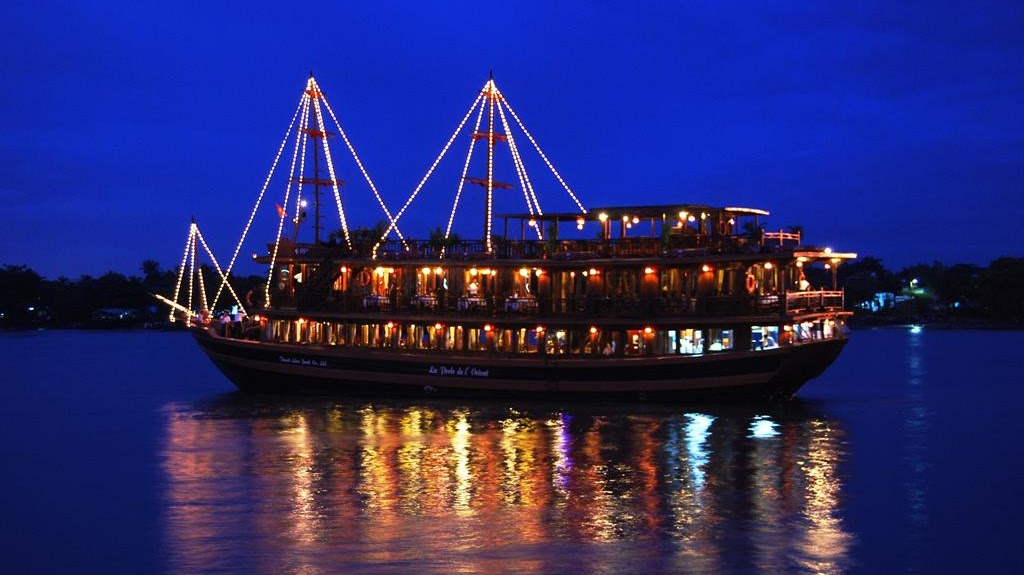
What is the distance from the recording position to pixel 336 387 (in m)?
42.1

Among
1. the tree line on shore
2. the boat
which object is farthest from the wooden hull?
the tree line on shore

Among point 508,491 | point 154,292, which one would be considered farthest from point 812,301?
point 154,292

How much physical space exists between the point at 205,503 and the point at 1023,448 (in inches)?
909

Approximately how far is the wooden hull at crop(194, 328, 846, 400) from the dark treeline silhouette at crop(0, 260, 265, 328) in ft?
404

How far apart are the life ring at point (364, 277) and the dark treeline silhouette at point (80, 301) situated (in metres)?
123

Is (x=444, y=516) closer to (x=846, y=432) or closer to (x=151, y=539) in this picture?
(x=151, y=539)

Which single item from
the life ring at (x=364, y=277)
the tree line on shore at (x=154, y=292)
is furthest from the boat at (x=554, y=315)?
the tree line on shore at (x=154, y=292)

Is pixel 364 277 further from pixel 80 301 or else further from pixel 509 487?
pixel 80 301

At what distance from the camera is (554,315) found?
4016cm

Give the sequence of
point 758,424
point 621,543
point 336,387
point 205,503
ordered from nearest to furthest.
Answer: point 621,543 → point 205,503 → point 758,424 → point 336,387

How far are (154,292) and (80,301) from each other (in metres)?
20.1

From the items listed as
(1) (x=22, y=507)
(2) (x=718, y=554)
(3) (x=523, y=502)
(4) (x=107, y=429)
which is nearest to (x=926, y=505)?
(2) (x=718, y=554)

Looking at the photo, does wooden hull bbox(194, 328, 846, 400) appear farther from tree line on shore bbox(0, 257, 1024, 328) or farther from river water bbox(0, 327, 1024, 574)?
tree line on shore bbox(0, 257, 1024, 328)

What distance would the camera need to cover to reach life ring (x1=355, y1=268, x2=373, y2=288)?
144 feet
